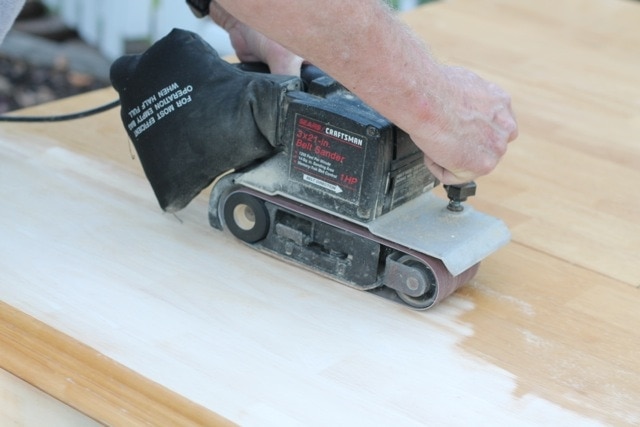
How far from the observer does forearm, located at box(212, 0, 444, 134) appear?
1368mm

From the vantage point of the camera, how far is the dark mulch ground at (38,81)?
4.32 meters

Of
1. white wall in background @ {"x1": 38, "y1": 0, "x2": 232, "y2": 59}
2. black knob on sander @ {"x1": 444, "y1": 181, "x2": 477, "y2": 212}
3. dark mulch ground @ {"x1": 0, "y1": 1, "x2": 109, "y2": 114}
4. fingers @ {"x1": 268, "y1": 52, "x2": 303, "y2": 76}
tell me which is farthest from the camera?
dark mulch ground @ {"x1": 0, "y1": 1, "x2": 109, "y2": 114}

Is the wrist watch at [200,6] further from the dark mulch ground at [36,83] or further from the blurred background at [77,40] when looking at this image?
the dark mulch ground at [36,83]

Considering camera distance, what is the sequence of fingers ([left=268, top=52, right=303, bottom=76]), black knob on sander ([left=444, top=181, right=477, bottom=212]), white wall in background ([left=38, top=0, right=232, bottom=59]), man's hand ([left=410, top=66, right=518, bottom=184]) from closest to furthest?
man's hand ([left=410, top=66, right=518, bottom=184]) → black knob on sander ([left=444, top=181, right=477, bottom=212]) → fingers ([left=268, top=52, right=303, bottom=76]) → white wall in background ([left=38, top=0, right=232, bottom=59])

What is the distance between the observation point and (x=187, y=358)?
146 cm

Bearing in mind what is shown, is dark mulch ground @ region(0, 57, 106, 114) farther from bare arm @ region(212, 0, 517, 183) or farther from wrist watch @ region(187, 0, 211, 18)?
bare arm @ region(212, 0, 517, 183)

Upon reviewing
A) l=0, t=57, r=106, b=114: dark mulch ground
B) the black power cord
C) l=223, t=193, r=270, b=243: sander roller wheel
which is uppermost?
l=223, t=193, r=270, b=243: sander roller wheel

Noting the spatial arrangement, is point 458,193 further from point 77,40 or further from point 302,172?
point 77,40

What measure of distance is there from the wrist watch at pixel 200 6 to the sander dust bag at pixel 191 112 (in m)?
0.14

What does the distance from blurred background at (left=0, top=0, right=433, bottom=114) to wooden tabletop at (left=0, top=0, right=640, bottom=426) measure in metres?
1.96

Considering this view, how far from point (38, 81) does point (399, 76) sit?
3375mm

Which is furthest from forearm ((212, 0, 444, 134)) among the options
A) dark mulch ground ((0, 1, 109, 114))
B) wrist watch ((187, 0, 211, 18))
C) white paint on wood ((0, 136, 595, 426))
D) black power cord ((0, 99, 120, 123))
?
dark mulch ground ((0, 1, 109, 114))

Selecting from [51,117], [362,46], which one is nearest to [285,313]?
[362,46]

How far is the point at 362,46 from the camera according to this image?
1412 millimetres
